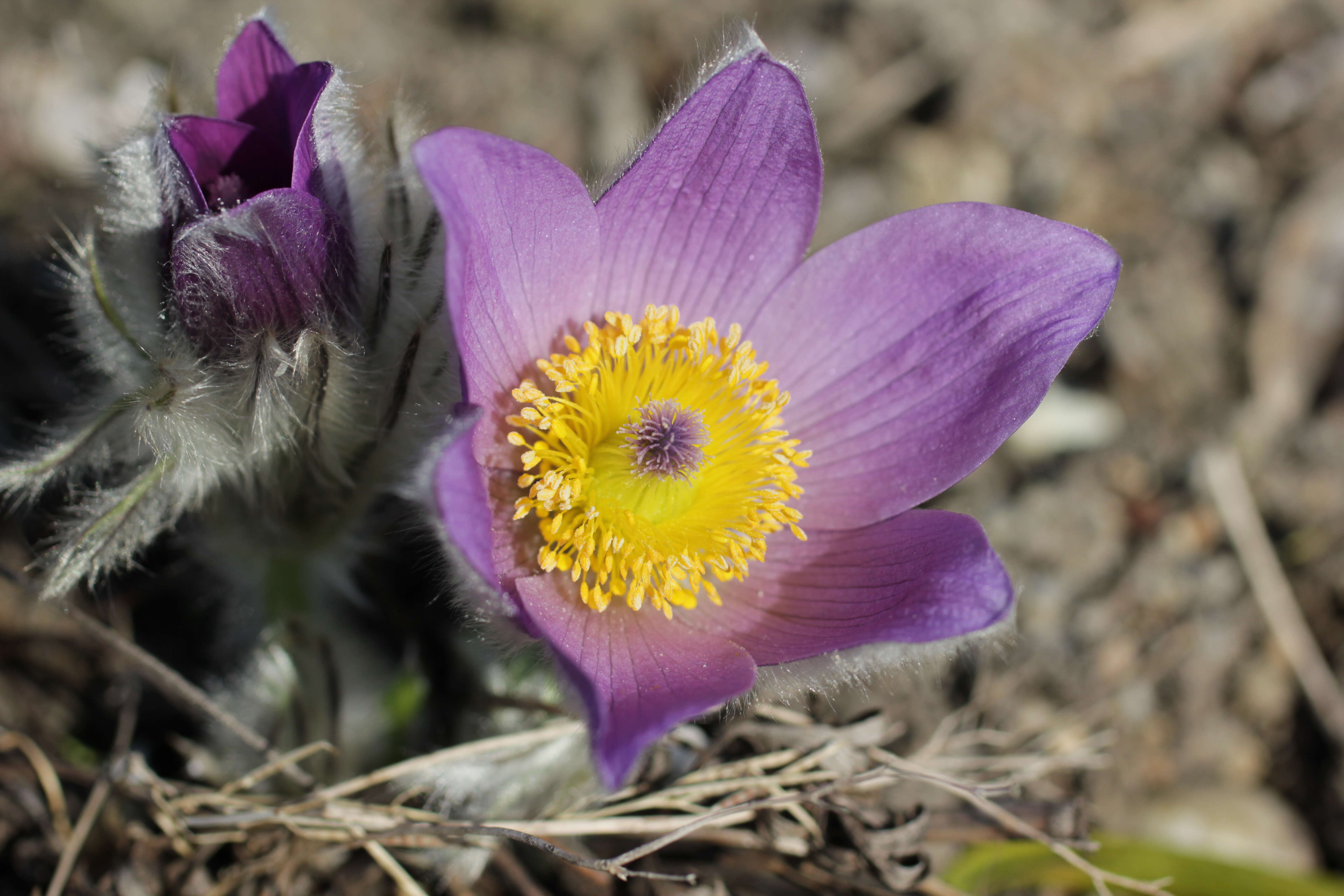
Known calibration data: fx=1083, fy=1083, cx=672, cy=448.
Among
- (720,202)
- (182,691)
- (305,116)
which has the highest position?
(305,116)

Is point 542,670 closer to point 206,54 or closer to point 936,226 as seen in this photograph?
point 936,226

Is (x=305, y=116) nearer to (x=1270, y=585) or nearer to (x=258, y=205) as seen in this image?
(x=258, y=205)

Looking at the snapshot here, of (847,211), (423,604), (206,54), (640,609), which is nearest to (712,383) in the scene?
(640,609)

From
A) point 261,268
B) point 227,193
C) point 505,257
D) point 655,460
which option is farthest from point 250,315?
point 655,460

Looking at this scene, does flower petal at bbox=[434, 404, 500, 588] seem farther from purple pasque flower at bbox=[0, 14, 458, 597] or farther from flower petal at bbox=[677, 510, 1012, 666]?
flower petal at bbox=[677, 510, 1012, 666]

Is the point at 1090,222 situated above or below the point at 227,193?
below

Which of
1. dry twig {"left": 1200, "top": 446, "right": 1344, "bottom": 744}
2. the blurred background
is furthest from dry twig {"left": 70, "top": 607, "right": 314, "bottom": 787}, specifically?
dry twig {"left": 1200, "top": 446, "right": 1344, "bottom": 744}

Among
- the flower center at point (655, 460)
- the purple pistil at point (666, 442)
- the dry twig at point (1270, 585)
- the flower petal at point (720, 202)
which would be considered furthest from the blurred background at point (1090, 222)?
the purple pistil at point (666, 442)
